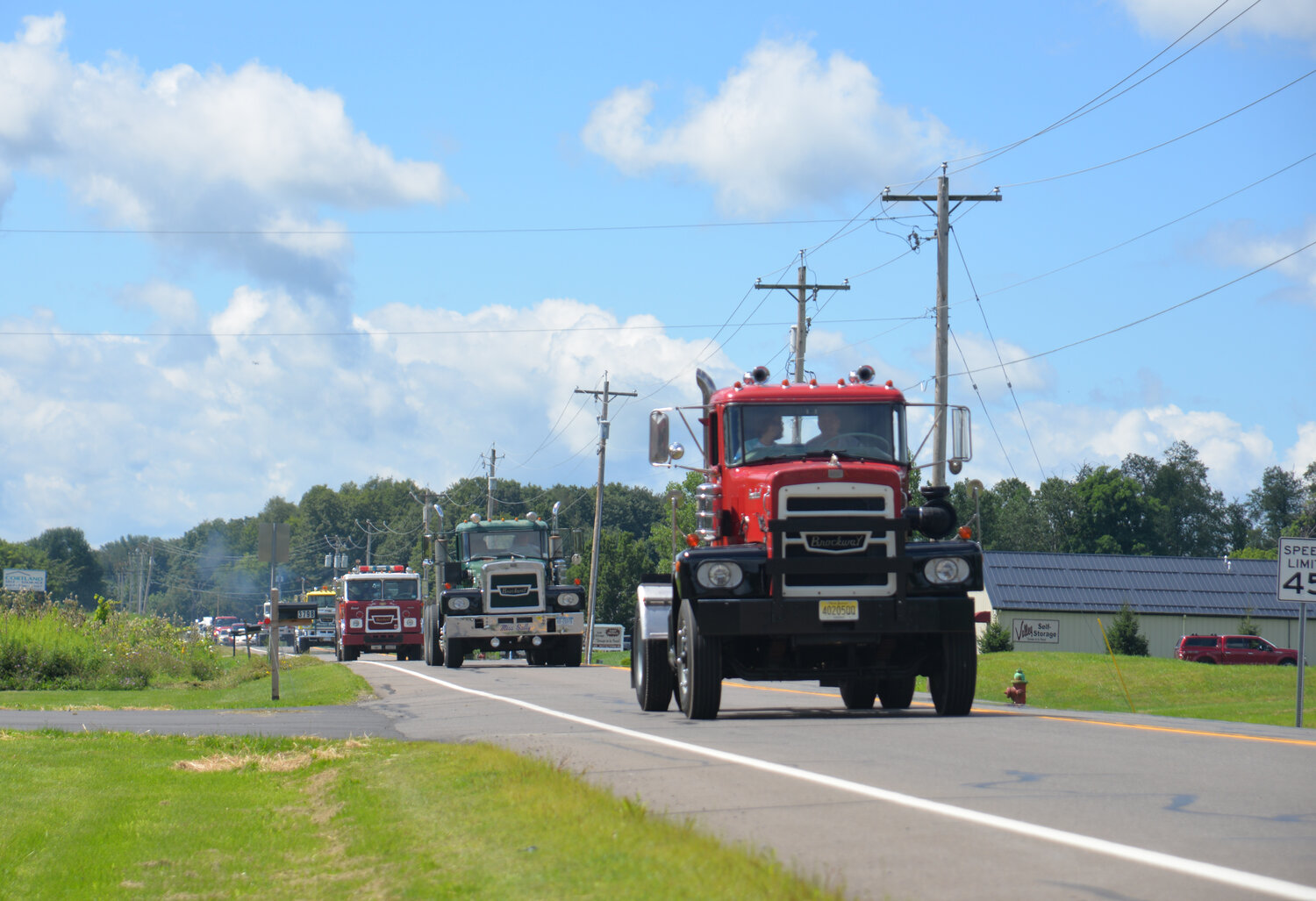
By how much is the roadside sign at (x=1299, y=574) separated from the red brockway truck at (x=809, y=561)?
30.1ft

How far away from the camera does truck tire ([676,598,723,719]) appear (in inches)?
526

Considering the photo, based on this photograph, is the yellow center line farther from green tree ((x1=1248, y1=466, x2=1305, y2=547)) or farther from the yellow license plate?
green tree ((x1=1248, y1=466, x2=1305, y2=547))

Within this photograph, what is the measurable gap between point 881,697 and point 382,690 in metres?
10.5

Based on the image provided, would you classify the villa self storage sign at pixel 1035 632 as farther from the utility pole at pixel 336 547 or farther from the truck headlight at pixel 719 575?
the utility pole at pixel 336 547

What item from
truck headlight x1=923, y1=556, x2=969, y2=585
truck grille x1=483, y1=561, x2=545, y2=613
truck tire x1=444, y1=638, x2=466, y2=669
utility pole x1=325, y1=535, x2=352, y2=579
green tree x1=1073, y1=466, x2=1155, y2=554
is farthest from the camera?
utility pole x1=325, y1=535, x2=352, y2=579

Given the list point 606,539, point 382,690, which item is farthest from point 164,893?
point 606,539

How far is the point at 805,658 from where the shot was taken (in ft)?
45.5

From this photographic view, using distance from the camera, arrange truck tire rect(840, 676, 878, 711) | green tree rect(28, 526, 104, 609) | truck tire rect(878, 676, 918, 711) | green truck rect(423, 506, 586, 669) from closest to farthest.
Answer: truck tire rect(878, 676, 918, 711) < truck tire rect(840, 676, 878, 711) < green truck rect(423, 506, 586, 669) < green tree rect(28, 526, 104, 609)

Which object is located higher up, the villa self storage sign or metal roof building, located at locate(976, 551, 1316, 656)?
metal roof building, located at locate(976, 551, 1316, 656)

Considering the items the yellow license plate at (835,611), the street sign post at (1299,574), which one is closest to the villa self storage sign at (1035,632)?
the street sign post at (1299,574)

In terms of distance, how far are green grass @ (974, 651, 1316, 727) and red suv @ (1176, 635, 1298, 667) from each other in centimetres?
1333

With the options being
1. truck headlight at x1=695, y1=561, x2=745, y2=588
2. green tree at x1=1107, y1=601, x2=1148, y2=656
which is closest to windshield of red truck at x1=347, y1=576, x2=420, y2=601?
green tree at x1=1107, y1=601, x2=1148, y2=656

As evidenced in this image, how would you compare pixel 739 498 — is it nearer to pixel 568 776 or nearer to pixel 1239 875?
pixel 568 776

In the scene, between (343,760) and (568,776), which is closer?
(568,776)
